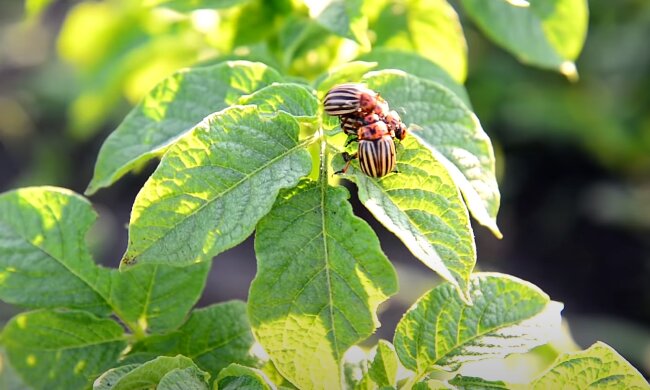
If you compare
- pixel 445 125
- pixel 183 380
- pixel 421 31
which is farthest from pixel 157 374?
pixel 421 31

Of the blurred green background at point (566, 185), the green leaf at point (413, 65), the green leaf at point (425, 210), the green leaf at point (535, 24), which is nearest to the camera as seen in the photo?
the green leaf at point (425, 210)

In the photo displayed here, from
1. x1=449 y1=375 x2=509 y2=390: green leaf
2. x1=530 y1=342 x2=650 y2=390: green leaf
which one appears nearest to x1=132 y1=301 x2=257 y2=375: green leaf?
x1=449 y1=375 x2=509 y2=390: green leaf

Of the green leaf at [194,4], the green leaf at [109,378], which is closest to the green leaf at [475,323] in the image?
the green leaf at [109,378]

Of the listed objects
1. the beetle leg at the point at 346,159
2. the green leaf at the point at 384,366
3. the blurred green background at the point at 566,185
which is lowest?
the blurred green background at the point at 566,185

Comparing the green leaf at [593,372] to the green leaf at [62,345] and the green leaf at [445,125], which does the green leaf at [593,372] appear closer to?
the green leaf at [445,125]

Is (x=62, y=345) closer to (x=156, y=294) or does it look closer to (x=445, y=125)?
(x=156, y=294)

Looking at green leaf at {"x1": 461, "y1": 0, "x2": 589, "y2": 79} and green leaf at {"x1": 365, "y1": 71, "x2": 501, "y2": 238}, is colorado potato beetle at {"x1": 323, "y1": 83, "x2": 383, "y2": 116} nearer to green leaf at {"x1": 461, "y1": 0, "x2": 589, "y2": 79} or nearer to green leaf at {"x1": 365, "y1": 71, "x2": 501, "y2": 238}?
green leaf at {"x1": 365, "y1": 71, "x2": 501, "y2": 238}
